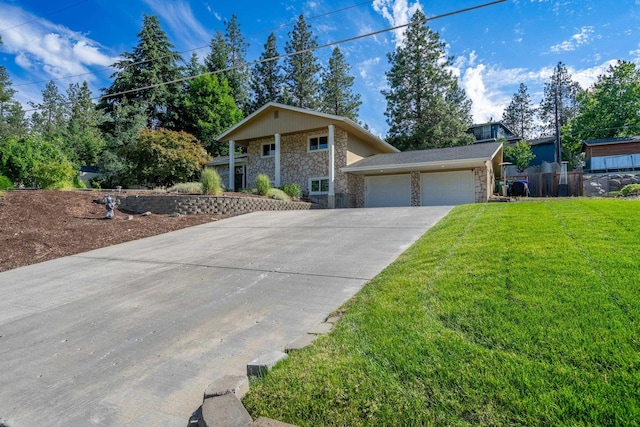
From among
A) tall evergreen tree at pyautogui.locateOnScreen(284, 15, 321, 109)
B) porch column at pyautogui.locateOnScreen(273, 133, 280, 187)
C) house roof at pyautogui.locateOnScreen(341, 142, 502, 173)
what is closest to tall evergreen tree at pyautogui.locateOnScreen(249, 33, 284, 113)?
tall evergreen tree at pyautogui.locateOnScreen(284, 15, 321, 109)

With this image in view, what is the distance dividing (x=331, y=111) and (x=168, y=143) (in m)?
19.3

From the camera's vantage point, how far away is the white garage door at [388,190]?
16.9m

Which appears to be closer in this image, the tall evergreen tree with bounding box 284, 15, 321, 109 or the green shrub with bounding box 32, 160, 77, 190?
the green shrub with bounding box 32, 160, 77, 190

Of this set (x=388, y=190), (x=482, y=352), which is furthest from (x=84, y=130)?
(x=482, y=352)

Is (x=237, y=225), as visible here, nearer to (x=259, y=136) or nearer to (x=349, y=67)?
(x=259, y=136)

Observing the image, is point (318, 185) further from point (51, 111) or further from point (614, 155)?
point (51, 111)

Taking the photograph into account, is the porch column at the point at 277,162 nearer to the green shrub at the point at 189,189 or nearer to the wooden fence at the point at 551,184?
the green shrub at the point at 189,189

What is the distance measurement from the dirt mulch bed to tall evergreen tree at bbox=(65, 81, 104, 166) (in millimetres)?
17960

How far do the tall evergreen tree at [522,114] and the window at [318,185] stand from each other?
139 ft

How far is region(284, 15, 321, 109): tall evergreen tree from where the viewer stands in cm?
3331

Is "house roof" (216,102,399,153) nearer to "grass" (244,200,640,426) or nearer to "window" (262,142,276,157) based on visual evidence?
"window" (262,142,276,157)

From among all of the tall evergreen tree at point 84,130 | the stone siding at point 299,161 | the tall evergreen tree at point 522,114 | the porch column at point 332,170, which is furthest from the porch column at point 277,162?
the tall evergreen tree at point 522,114

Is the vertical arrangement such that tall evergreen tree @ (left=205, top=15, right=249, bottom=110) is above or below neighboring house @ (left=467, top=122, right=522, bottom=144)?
above

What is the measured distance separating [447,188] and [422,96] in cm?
1539
